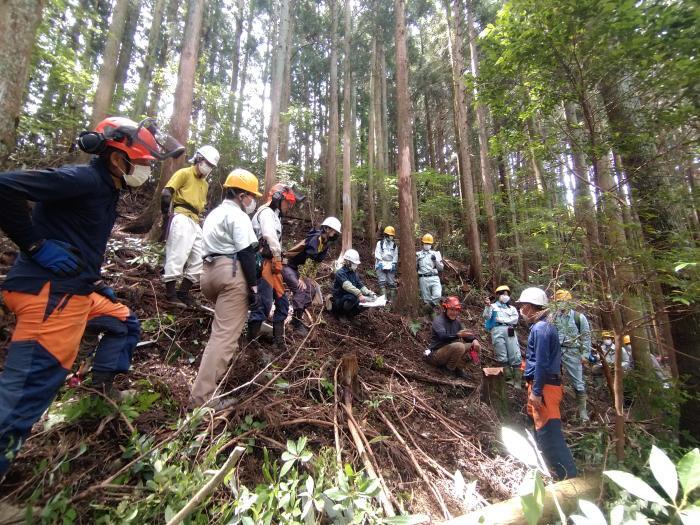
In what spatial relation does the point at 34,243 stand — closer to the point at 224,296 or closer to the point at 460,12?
the point at 224,296

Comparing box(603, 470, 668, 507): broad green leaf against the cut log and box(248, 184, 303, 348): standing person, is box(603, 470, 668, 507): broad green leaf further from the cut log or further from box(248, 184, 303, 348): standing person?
box(248, 184, 303, 348): standing person

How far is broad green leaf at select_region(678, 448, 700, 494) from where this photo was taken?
75 cm

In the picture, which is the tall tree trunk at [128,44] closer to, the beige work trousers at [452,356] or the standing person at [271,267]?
the standing person at [271,267]

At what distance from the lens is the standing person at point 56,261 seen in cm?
180

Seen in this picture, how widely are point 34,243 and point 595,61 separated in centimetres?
454

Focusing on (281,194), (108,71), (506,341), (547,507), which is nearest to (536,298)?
(547,507)

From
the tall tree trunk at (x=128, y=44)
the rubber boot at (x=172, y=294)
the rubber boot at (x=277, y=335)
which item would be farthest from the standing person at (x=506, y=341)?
the tall tree trunk at (x=128, y=44)

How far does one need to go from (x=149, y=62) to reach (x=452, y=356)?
47.8ft

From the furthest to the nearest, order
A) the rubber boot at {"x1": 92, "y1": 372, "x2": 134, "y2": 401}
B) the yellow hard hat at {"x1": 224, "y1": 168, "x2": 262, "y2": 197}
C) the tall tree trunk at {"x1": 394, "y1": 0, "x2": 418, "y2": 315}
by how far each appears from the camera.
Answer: the tall tree trunk at {"x1": 394, "y1": 0, "x2": 418, "y2": 315} → the yellow hard hat at {"x1": 224, "y1": 168, "x2": 262, "y2": 197} → the rubber boot at {"x1": 92, "y1": 372, "x2": 134, "y2": 401}

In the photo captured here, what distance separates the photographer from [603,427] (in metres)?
4.32

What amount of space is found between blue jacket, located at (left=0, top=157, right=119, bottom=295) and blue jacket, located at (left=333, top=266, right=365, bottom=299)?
4.06 m

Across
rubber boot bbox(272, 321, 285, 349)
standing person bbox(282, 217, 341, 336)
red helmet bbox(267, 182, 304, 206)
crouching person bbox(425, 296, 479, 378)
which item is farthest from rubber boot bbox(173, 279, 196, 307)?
crouching person bbox(425, 296, 479, 378)

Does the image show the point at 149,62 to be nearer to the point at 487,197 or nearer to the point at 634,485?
the point at 487,197

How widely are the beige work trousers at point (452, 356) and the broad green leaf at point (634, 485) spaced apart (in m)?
4.97
